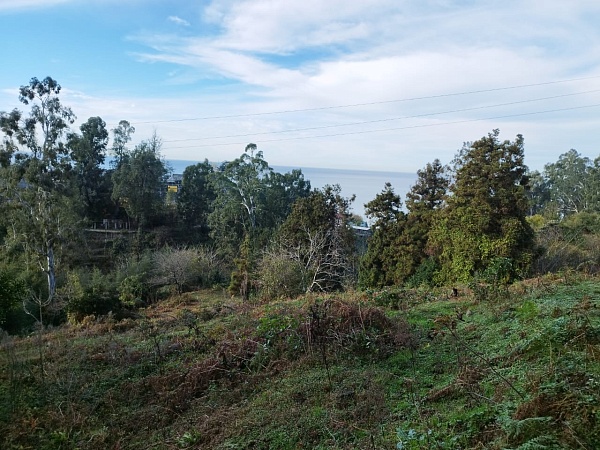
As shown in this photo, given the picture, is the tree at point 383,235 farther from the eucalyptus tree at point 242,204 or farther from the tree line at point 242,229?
the eucalyptus tree at point 242,204

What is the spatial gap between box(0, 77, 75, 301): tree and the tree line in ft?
0.17

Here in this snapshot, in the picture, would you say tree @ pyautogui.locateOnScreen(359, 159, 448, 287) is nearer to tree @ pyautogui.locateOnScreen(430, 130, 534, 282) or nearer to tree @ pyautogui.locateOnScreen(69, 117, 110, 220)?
tree @ pyautogui.locateOnScreen(430, 130, 534, 282)

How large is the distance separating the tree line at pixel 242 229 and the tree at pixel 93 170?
8 cm

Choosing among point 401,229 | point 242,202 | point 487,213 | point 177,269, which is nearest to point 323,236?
point 401,229

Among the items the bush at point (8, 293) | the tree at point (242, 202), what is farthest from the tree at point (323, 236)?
the bush at point (8, 293)

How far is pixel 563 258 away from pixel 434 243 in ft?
16.7

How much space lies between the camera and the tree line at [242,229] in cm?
1452

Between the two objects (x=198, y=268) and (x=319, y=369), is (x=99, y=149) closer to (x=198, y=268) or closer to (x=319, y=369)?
(x=198, y=268)

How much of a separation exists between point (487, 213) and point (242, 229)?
59.7ft

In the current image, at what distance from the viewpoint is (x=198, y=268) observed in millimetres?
24328

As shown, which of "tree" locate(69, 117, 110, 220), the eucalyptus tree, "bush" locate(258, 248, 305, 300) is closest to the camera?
"bush" locate(258, 248, 305, 300)

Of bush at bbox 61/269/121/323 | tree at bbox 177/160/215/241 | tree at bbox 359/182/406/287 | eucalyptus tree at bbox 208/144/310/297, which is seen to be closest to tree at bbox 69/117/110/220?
tree at bbox 177/160/215/241

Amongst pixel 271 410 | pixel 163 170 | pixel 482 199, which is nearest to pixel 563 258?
pixel 482 199

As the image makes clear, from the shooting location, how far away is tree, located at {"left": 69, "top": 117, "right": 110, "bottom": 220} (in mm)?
29612
